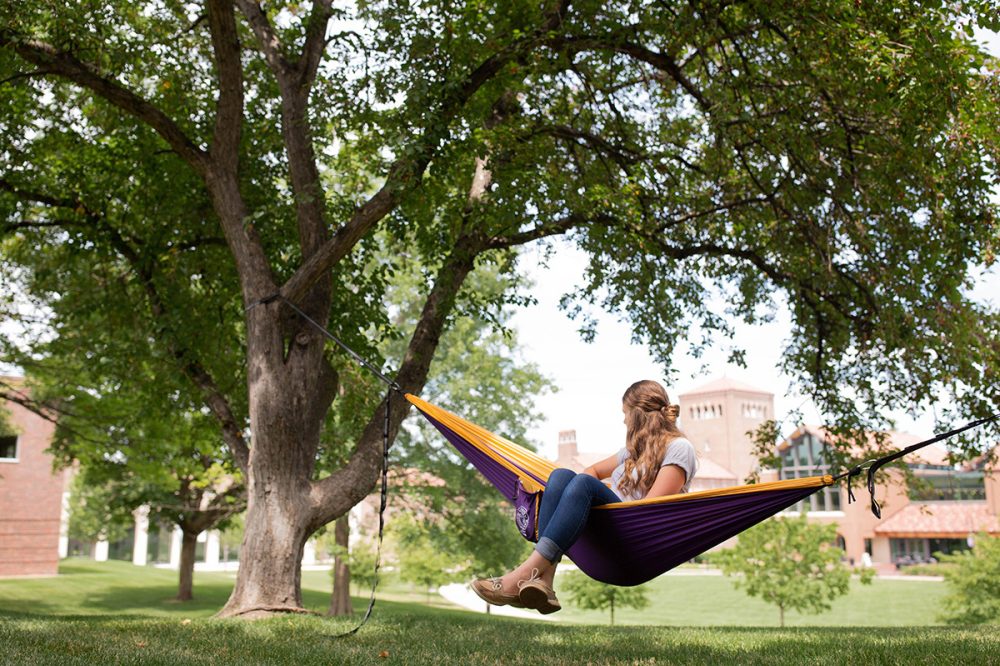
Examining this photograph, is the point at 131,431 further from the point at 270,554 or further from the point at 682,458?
the point at 682,458

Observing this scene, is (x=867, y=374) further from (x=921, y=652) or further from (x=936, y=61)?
(x=921, y=652)

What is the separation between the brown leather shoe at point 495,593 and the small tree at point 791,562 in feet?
61.2

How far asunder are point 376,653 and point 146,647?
1.07m

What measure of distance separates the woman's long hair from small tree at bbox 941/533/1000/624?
1678 cm

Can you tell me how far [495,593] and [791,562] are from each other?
19194mm

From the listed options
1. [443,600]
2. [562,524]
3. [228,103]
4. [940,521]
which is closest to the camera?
[562,524]

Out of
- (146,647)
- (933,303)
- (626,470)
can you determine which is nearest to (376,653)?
(146,647)

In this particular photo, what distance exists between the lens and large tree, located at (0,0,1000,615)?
21.0 feet

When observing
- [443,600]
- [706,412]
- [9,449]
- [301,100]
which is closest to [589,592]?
[443,600]

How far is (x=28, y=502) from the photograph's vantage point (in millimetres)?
24484

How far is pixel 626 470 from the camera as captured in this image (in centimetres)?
357

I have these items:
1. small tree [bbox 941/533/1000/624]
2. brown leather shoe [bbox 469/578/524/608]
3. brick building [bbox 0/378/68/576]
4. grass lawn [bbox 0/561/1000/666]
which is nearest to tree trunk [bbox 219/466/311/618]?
grass lawn [bbox 0/561/1000/666]

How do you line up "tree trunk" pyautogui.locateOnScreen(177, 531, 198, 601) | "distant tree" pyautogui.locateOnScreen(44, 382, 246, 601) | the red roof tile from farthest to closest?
the red roof tile
"tree trunk" pyautogui.locateOnScreen(177, 531, 198, 601)
"distant tree" pyautogui.locateOnScreen(44, 382, 246, 601)

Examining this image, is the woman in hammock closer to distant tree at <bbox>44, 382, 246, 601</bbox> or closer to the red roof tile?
distant tree at <bbox>44, 382, 246, 601</bbox>
